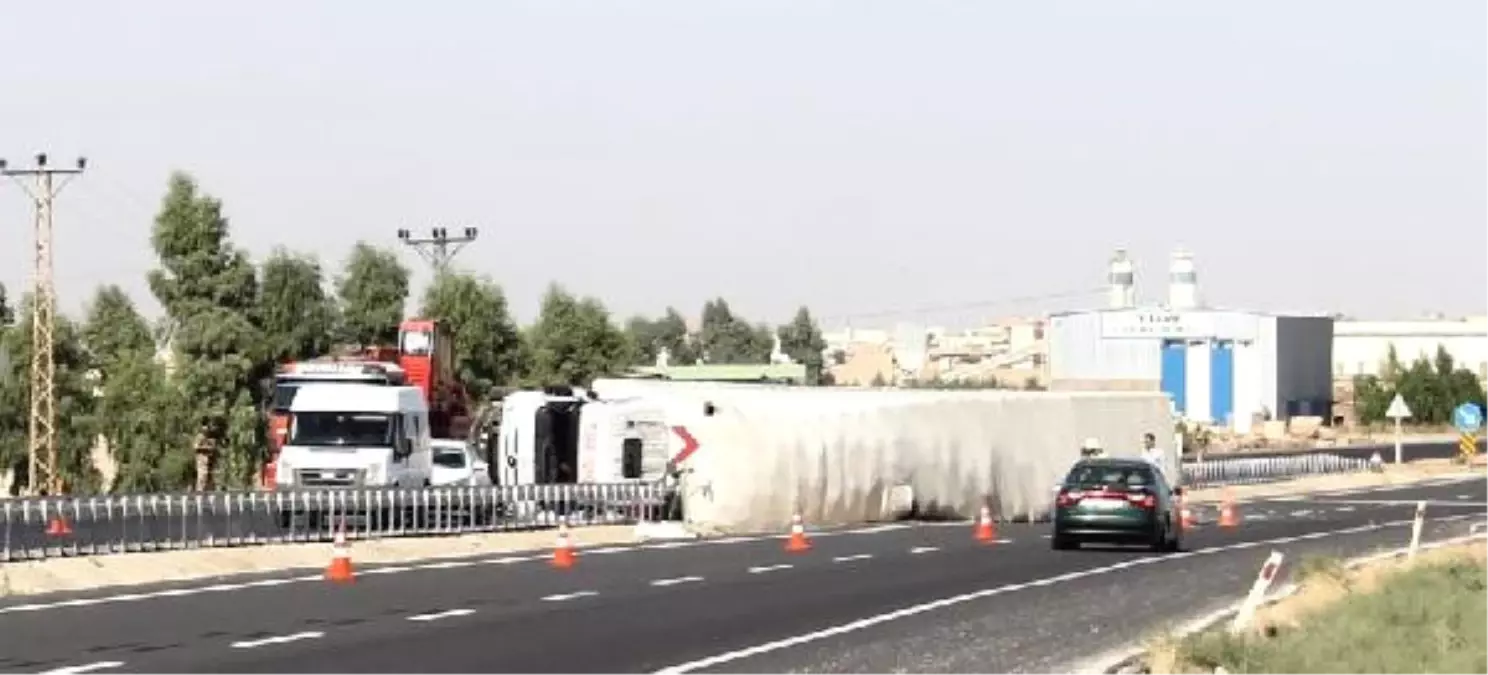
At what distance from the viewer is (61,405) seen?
255 ft

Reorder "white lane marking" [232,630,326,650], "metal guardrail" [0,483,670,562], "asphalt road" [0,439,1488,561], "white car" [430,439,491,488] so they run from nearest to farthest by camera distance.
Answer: "white lane marking" [232,630,326,650], "asphalt road" [0,439,1488,561], "metal guardrail" [0,483,670,562], "white car" [430,439,491,488]

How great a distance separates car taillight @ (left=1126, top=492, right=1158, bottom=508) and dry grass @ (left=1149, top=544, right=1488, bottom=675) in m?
5.03

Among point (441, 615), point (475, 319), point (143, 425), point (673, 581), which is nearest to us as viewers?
point (441, 615)

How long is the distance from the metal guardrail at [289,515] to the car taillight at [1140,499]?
10.4 metres

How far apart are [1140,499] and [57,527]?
16092mm

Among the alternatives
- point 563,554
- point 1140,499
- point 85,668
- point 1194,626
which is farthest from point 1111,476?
point 85,668

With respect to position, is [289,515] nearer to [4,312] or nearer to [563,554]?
[563,554]

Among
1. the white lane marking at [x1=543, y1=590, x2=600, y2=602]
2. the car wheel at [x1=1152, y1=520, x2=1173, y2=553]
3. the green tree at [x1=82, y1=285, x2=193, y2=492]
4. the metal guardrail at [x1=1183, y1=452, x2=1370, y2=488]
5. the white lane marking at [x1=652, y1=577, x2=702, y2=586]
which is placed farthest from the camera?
the metal guardrail at [x1=1183, y1=452, x2=1370, y2=488]

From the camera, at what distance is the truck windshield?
147 ft

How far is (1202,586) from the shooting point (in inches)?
1249

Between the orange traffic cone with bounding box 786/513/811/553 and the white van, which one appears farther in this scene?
the white van

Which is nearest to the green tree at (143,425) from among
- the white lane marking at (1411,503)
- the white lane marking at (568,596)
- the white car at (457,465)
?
the white car at (457,465)

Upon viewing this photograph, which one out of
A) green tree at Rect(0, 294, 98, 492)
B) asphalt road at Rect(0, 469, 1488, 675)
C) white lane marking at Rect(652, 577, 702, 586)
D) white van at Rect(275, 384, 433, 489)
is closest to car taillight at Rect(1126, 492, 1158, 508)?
asphalt road at Rect(0, 469, 1488, 675)

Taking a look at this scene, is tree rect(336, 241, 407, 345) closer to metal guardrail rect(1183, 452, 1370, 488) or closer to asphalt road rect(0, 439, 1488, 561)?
metal guardrail rect(1183, 452, 1370, 488)
